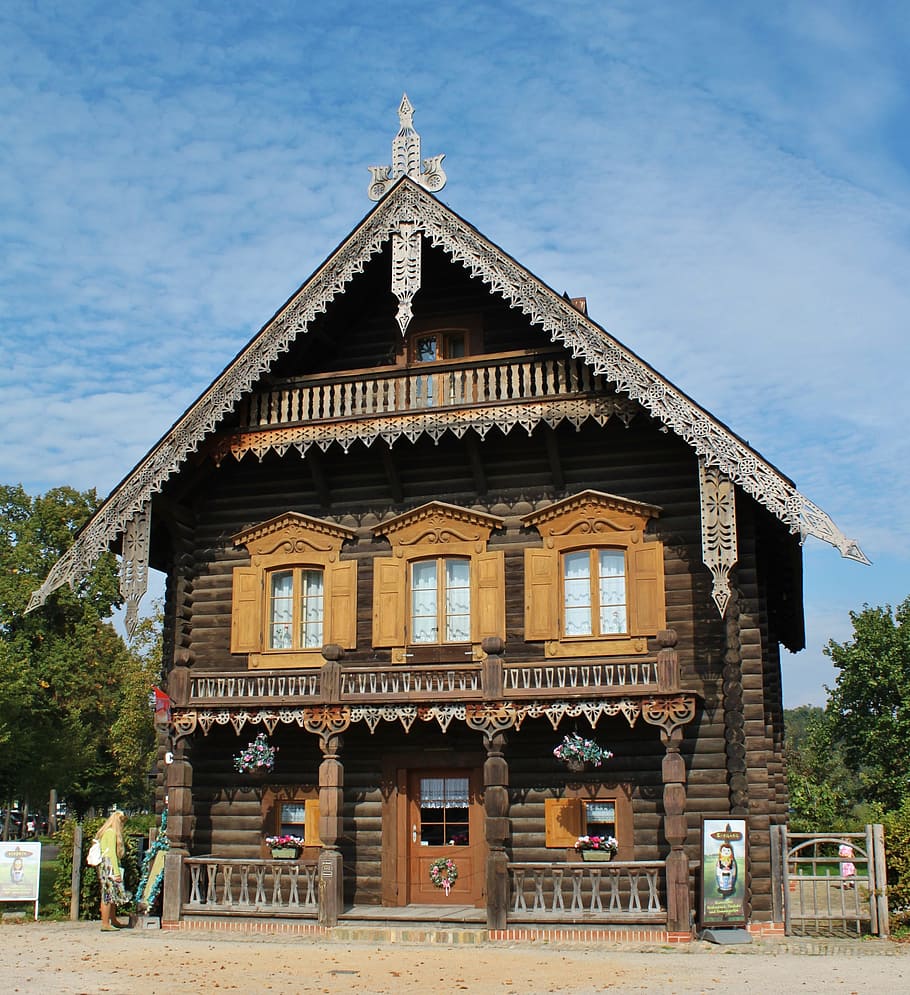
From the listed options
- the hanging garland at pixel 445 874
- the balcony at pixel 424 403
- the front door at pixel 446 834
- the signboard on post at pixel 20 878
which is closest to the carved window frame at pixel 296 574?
the balcony at pixel 424 403

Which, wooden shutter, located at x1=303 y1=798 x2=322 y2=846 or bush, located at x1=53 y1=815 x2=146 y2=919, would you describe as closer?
wooden shutter, located at x1=303 y1=798 x2=322 y2=846

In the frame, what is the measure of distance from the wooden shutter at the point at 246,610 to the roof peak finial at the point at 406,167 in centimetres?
723

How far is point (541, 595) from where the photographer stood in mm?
20484

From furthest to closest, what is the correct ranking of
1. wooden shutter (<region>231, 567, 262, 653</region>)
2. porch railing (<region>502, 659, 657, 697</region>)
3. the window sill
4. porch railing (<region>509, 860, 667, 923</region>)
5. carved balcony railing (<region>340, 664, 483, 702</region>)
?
wooden shutter (<region>231, 567, 262, 653</region>)
the window sill
carved balcony railing (<region>340, 664, 483, 702</region>)
porch railing (<region>502, 659, 657, 697</region>)
porch railing (<region>509, 860, 667, 923</region>)

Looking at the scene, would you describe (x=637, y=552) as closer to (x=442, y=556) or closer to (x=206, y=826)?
(x=442, y=556)

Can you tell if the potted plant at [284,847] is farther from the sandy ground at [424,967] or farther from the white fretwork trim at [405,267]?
Result: the white fretwork trim at [405,267]

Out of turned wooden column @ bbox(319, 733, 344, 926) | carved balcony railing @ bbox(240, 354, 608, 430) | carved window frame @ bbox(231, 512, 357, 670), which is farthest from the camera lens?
carved window frame @ bbox(231, 512, 357, 670)

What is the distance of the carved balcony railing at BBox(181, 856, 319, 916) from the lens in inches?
766

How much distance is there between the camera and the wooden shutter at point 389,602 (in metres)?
21.1

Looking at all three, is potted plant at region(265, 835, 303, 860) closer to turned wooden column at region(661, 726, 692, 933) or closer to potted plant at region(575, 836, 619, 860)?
potted plant at region(575, 836, 619, 860)

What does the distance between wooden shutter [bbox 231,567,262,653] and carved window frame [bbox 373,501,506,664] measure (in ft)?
7.45

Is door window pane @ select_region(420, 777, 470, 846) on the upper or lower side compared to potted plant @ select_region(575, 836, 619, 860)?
upper

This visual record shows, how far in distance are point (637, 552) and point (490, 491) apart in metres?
2.94

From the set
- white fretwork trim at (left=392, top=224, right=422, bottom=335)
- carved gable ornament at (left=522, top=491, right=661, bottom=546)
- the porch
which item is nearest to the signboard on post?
the porch
